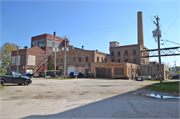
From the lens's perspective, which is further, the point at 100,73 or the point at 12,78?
the point at 100,73

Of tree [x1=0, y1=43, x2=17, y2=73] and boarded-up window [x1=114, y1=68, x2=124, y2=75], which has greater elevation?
tree [x1=0, y1=43, x2=17, y2=73]

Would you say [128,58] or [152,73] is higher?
[128,58]

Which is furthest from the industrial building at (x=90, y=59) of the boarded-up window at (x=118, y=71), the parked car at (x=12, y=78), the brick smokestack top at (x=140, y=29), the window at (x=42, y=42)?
the parked car at (x=12, y=78)

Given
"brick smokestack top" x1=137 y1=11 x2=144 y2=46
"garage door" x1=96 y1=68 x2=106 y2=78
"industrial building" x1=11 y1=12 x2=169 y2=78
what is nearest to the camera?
"garage door" x1=96 y1=68 x2=106 y2=78

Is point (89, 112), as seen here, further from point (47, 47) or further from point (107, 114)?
point (47, 47)

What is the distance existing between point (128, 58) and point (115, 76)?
1504 cm

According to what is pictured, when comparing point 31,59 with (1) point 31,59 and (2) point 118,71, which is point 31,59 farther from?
(2) point 118,71

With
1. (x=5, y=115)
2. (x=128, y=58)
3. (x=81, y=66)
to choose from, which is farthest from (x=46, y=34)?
(x=5, y=115)

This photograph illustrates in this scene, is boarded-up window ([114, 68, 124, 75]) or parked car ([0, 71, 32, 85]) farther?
boarded-up window ([114, 68, 124, 75])

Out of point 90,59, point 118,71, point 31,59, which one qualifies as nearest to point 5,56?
point 31,59

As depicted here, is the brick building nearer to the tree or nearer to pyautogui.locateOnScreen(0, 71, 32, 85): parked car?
the tree

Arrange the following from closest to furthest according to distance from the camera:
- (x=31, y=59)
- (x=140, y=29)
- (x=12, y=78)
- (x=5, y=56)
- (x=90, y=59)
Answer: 1. (x=12, y=78)
2. (x=90, y=59)
3. (x=31, y=59)
4. (x=140, y=29)
5. (x=5, y=56)

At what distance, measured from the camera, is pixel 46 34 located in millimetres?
62844

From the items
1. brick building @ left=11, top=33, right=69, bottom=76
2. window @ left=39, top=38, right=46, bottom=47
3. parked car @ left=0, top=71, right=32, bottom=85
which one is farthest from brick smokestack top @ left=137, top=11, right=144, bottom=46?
parked car @ left=0, top=71, right=32, bottom=85
